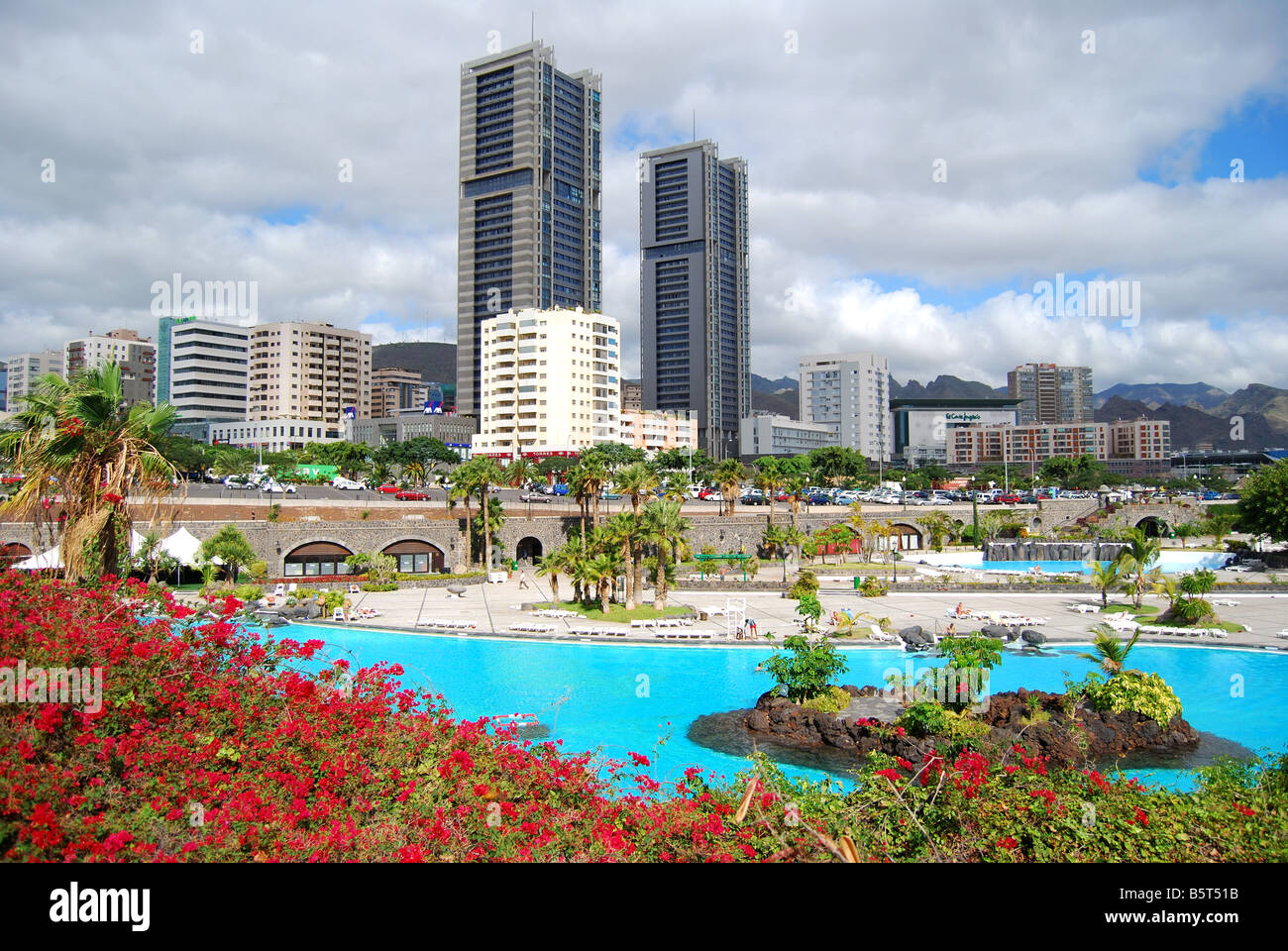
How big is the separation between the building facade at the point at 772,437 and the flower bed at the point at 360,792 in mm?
171911

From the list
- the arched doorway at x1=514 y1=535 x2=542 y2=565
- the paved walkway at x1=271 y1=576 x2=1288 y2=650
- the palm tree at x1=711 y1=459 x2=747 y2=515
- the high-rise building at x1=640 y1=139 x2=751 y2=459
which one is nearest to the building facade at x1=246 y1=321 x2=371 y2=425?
the high-rise building at x1=640 y1=139 x2=751 y2=459

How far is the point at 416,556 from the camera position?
50469 mm

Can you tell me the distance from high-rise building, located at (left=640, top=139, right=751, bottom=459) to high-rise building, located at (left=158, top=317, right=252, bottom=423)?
86.4 m

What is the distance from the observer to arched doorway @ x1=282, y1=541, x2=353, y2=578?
45.8 meters

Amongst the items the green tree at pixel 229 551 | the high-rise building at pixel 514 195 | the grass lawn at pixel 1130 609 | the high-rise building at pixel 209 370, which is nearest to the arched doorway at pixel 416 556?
the green tree at pixel 229 551

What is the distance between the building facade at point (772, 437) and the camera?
592 feet

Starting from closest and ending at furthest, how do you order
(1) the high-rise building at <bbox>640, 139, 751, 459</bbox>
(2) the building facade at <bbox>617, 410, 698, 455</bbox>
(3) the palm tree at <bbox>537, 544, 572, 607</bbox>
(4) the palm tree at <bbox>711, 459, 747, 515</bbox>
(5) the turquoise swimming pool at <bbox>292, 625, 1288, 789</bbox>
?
1. (5) the turquoise swimming pool at <bbox>292, 625, 1288, 789</bbox>
2. (3) the palm tree at <bbox>537, 544, 572, 607</bbox>
3. (4) the palm tree at <bbox>711, 459, 747, 515</bbox>
4. (2) the building facade at <bbox>617, 410, 698, 455</bbox>
5. (1) the high-rise building at <bbox>640, 139, 751, 459</bbox>

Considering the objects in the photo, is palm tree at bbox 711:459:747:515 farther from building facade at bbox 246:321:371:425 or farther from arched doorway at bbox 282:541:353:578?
building facade at bbox 246:321:371:425

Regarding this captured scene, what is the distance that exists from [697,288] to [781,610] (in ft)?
512

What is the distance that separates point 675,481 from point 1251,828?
163ft

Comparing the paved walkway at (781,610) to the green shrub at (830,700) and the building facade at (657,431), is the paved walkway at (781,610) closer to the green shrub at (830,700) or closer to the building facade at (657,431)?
the green shrub at (830,700)

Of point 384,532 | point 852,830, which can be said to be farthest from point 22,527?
point 852,830

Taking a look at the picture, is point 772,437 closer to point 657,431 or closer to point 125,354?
point 657,431

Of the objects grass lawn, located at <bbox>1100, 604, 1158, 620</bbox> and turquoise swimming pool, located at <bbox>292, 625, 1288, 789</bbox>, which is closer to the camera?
turquoise swimming pool, located at <bbox>292, 625, 1288, 789</bbox>
